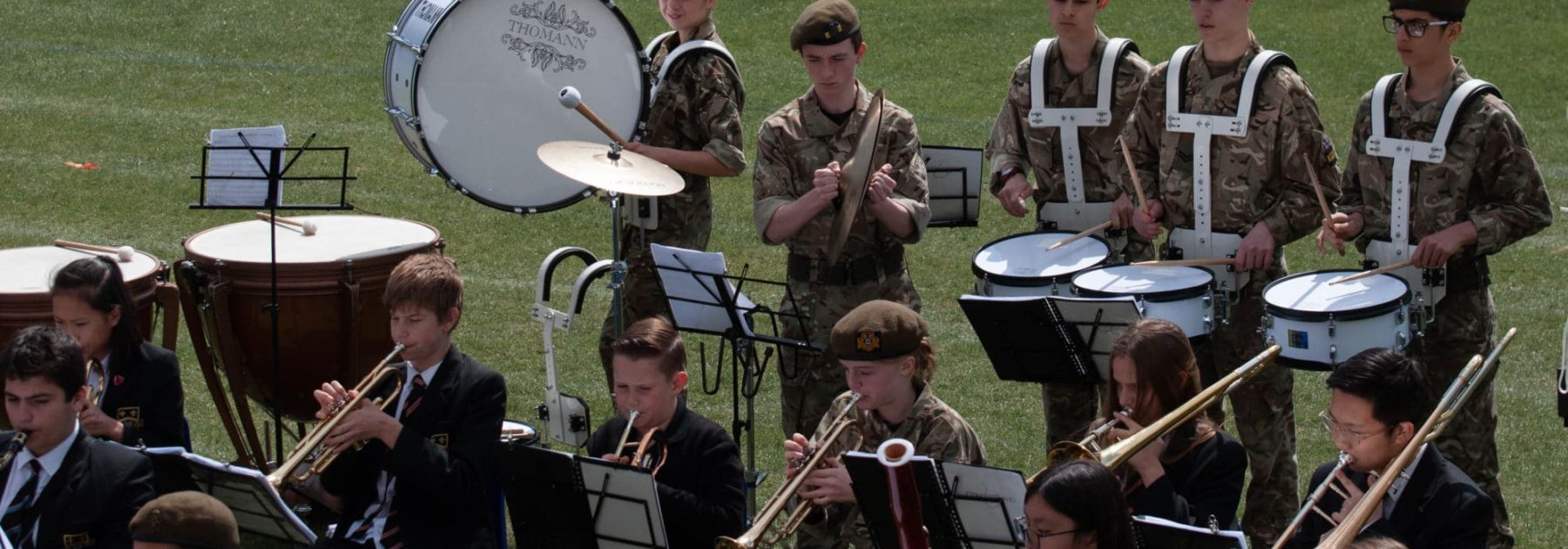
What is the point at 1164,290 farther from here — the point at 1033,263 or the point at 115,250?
the point at 115,250

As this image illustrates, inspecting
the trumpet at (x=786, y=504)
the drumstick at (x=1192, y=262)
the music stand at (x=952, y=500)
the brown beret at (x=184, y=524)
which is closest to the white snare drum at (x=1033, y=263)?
the drumstick at (x=1192, y=262)

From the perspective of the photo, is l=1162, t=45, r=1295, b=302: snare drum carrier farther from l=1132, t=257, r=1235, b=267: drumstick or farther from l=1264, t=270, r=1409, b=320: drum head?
l=1264, t=270, r=1409, b=320: drum head

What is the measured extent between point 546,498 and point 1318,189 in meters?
3.24

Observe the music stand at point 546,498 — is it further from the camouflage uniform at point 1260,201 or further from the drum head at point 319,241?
the camouflage uniform at point 1260,201

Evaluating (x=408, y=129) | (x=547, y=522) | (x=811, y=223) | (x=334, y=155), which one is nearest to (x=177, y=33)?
(x=334, y=155)

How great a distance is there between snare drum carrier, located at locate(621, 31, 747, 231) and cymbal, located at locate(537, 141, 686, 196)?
58 centimetres

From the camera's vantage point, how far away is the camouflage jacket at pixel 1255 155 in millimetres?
Answer: 7105

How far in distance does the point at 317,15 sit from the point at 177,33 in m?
1.35

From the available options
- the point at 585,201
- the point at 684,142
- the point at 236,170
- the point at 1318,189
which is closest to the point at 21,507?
the point at 236,170

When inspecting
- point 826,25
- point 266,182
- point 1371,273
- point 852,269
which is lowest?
point 852,269

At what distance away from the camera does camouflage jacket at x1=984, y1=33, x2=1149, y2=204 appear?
7.70 meters

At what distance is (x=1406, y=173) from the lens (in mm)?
6844

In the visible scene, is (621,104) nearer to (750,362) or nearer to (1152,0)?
(750,362)

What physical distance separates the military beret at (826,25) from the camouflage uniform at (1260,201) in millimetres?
1334
